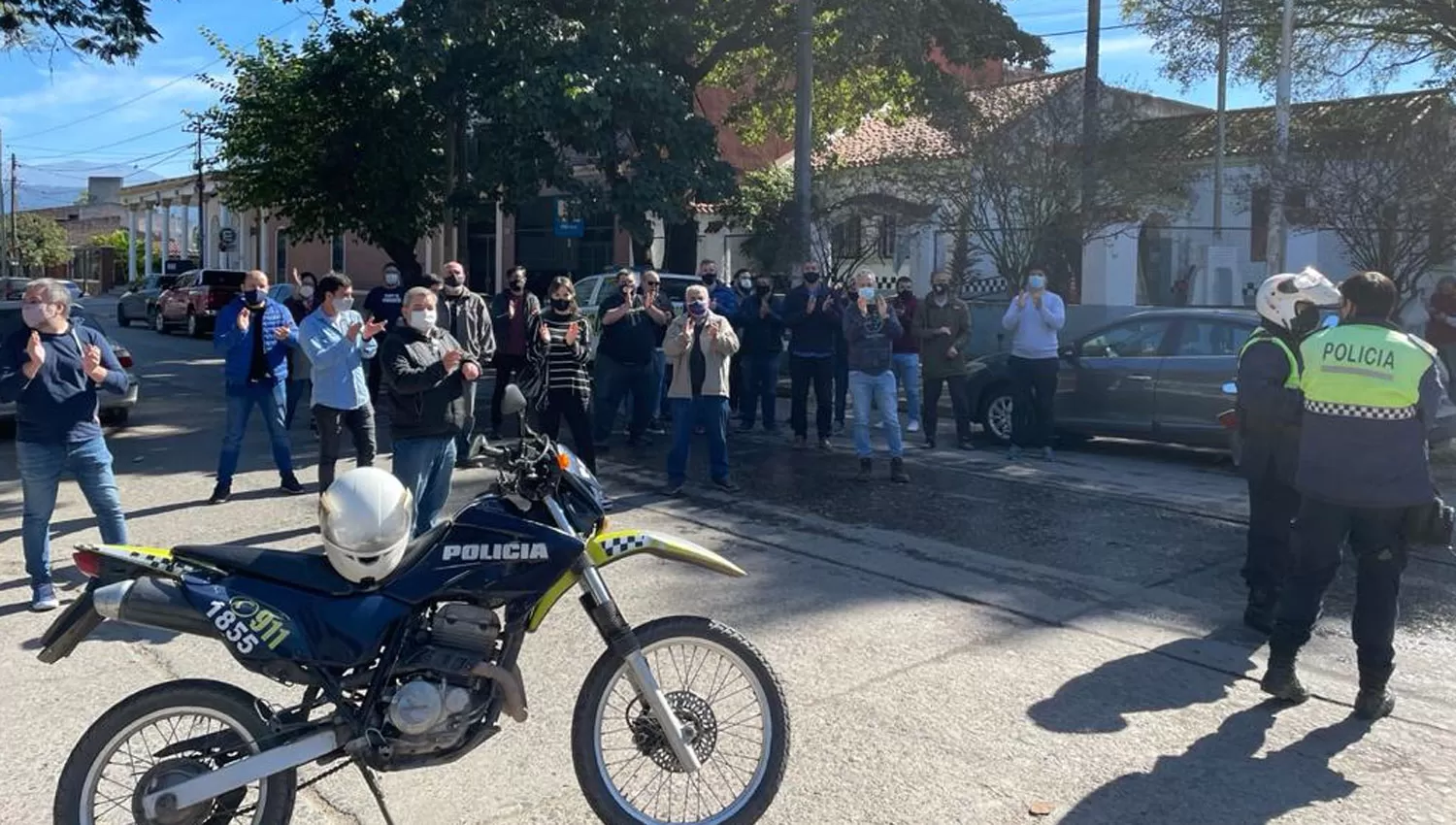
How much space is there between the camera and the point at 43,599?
638cm

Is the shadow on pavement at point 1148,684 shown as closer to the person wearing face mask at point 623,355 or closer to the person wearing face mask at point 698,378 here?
the person wearing face mask at point 698,378

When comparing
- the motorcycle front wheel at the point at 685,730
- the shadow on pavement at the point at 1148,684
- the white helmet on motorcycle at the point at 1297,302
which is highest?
the white helmet on motorcycle at the point at 1297,302

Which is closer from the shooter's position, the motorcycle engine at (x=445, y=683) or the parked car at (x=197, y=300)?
the motorcycle engine at (x=445, y=683)

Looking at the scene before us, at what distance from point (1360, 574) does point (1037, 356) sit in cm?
643

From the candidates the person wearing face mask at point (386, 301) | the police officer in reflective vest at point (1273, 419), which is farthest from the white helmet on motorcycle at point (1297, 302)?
the person wearing face mask at point (386, 301)

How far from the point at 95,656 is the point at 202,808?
251 cm

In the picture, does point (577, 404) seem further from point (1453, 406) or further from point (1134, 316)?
point (1453, 406)

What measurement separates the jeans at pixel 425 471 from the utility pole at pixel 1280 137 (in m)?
14.0

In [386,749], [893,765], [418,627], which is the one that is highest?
[418,627]

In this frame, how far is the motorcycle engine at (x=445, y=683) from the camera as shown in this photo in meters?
3.60

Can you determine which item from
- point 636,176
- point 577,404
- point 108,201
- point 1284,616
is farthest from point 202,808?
point 108,201

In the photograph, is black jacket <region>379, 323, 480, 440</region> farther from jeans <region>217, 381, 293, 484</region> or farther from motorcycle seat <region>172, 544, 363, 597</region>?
motorcycle seat <region>172, 544, 363, 597</region>

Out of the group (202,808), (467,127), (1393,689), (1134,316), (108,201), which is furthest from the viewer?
(108,201)

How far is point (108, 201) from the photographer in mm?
94125
